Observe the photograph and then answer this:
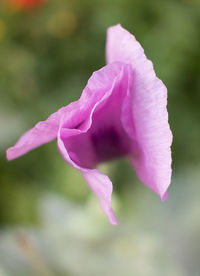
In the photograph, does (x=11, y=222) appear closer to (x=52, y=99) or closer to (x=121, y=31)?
(x=52, y=99)

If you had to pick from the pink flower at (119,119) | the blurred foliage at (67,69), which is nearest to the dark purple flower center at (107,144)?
the pink flower at (119,119)

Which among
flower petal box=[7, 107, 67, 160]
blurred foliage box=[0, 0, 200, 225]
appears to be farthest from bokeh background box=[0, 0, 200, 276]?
flower petal box=[7, 107, 67, 160]

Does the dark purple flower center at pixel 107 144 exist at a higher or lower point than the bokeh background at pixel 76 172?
higher

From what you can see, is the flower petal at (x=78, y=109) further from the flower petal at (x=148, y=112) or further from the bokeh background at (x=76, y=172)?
the bokeh background at (x=76, y=172)

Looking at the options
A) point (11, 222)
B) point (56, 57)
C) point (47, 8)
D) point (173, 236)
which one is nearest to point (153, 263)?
point (173, 236)

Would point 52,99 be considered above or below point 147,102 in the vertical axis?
below

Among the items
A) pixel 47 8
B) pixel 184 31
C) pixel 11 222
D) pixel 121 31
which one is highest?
pixel 121 31
